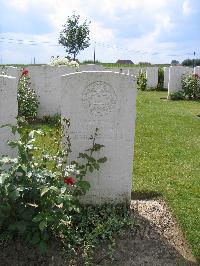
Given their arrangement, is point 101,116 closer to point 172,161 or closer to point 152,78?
point 172,161

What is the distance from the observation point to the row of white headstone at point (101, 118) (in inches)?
181

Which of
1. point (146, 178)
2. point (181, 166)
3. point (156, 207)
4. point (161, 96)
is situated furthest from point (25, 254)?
point (161, 96)

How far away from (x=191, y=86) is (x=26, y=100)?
8.59 metres

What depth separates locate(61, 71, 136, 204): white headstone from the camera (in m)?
4.60

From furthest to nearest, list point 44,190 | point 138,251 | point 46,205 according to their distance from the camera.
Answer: point 138,251 → point 46,205 → point 44,190

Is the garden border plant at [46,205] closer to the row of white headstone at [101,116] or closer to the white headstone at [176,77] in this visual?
the row of white headstone at [101,116]

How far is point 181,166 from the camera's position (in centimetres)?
685

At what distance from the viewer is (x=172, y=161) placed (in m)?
7.12

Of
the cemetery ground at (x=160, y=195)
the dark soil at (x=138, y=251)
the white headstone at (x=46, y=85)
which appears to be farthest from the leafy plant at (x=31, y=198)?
the white headstone at (x=46, y=85)

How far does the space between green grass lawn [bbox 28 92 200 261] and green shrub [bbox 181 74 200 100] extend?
481cm

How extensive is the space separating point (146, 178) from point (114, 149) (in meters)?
1.52

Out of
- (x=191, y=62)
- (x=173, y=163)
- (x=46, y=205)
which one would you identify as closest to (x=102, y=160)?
(x=46, y=205)

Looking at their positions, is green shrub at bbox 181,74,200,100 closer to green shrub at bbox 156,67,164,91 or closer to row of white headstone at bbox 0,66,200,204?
green shrub at bbox 156,67,164,91

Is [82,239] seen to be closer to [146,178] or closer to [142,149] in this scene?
[146,178]
